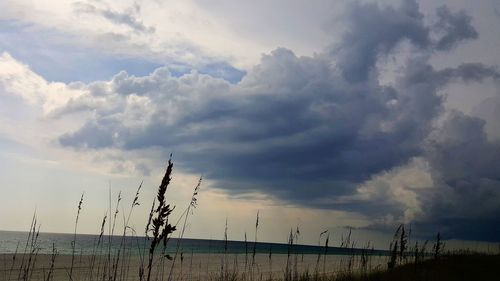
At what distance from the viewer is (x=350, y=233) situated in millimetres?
13516

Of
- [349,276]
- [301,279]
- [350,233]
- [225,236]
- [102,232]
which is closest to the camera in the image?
[102,232]

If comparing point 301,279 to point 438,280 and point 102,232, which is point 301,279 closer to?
point 438,280

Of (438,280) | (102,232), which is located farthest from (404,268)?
(102,232)

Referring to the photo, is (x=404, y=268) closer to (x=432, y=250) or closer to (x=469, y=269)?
(x=432, y=250)

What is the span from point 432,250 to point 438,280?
1.85m

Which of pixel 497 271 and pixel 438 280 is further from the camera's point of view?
pixel 497 271

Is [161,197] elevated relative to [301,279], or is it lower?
elevated

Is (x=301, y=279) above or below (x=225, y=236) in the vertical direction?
below

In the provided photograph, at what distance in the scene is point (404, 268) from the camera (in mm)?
14906

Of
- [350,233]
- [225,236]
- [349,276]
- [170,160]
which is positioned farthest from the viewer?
[350,233]

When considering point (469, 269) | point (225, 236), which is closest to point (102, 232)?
point (225, 236)

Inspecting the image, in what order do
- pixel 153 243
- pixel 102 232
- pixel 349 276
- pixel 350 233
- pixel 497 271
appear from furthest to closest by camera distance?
1. pixel 497 271
2. pixel 350 233
3. pixel 349 276
4. pixel 102 232
5. pixel 153 243

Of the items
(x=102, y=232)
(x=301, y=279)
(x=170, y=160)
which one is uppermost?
(x=170, y=160)

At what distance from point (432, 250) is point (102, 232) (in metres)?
11.0
